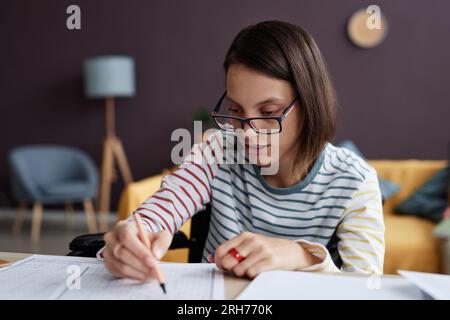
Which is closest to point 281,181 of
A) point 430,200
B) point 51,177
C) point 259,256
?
point 259,256

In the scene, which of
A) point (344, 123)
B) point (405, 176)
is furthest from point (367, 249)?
point (344, 123)

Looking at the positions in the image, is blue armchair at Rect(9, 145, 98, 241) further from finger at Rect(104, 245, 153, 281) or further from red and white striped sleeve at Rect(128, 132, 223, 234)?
finger at Rect(104, 245, 153, 281)

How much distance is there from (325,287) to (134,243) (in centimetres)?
30

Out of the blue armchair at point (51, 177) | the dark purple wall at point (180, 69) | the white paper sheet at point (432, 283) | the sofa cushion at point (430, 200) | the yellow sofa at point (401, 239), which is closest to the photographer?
the white paper sheet at point (432, 283)

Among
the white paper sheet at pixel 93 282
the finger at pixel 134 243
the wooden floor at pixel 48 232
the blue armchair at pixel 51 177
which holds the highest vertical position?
the finger at pixel 134 243

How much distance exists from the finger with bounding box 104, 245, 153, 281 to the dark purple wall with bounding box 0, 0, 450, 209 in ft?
10.9

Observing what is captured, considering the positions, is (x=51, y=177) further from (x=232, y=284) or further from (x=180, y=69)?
(x=232, y=284)

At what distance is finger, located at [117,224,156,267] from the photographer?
2.50 ft

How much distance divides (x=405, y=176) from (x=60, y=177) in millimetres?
2977

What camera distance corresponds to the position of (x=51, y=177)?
457 centimetres

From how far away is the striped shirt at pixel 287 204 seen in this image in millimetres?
1002

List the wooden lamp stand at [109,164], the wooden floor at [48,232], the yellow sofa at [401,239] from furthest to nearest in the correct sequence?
the wooden lamp stand at [109,164]
the wooden floor at [48,232]
the yellow sofa at [401,239]

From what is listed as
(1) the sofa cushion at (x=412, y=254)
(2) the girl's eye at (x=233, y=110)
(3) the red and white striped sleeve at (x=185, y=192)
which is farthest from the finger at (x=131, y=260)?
(1) the sofa cushion at (x=412, y=254)

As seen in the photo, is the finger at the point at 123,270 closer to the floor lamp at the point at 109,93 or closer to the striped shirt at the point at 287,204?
the striped shirt at the point at 287,204
